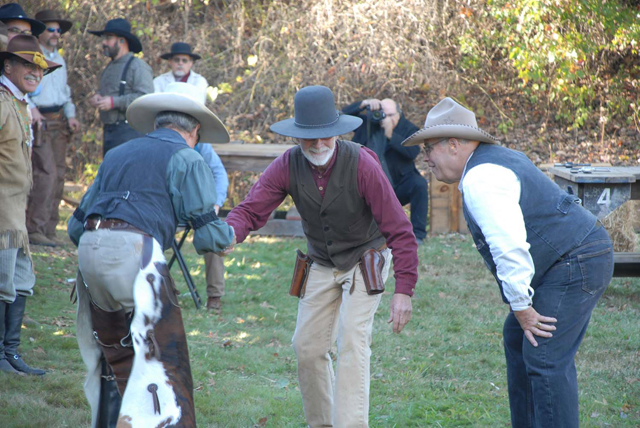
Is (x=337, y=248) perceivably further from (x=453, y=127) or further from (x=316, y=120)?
(x=453, y=127)

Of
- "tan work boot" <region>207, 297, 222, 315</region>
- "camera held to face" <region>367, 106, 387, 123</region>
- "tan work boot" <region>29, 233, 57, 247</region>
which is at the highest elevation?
"camera held to face" <region>367, 106, 387, 123</region>

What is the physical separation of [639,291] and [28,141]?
592 cm

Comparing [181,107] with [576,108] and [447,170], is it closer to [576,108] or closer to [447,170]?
[447,170]

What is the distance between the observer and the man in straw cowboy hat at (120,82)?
837 cm

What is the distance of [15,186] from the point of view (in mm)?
4785

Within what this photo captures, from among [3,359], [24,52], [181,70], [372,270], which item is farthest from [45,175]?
[372,270]

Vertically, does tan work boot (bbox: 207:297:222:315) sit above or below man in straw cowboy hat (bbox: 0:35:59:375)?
below

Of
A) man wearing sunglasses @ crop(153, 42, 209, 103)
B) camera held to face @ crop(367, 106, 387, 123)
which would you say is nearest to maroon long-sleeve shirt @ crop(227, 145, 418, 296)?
camera held to face @ crop(367, 106, 387, 123)

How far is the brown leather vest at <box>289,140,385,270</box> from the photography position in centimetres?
390

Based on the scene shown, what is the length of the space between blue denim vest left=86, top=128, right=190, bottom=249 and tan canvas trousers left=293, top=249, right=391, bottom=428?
102cm

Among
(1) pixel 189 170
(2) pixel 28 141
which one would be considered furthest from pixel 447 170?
(2) pixel 28 141

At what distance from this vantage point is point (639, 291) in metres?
7.27

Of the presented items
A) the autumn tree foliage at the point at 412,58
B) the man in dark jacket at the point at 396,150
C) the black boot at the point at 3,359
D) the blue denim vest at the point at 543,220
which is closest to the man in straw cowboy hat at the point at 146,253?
the blue denim vest at the point at 543,220

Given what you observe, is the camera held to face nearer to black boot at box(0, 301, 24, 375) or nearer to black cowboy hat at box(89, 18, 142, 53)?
black cowboy hat at box(89, 18, 142, 53)
